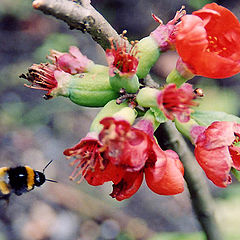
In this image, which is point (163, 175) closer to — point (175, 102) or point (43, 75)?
point (175, 102)

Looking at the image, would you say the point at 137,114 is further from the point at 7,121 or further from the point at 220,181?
the point at 7,121

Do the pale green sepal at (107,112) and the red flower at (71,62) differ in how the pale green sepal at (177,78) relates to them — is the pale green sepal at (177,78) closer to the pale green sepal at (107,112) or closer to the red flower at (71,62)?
the pale green sepal at (107,112)

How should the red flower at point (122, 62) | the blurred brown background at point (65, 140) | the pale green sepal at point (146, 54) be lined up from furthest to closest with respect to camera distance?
the blurred brown background at point (65, 140), the pale green sepal at point (146, 54), the red flower at point (122, 62)

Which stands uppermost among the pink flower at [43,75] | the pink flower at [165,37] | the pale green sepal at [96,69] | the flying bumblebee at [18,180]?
the pink flower at [165,37]

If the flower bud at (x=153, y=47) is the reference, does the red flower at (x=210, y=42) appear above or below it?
above

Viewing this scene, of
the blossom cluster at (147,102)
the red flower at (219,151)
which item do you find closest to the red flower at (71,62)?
the blossom cluster at (147,102)

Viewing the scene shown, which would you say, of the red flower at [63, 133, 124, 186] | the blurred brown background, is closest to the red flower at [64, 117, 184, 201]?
the red flower at [63, 133, 124, 186]

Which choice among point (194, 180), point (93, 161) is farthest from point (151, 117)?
point (194, 180)

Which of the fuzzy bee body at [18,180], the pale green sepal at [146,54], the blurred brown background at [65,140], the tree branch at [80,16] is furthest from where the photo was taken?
the blurred brown background at [65,140]

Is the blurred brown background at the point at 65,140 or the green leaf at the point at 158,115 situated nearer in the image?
the green leaf at the point at 158,115
